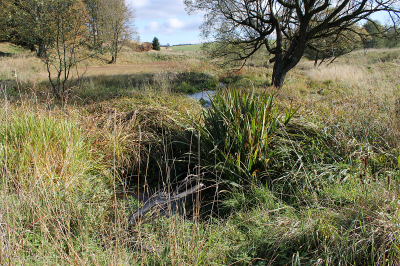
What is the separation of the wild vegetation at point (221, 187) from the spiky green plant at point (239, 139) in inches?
0.8

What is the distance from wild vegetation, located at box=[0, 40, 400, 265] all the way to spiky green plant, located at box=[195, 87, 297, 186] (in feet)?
0.07

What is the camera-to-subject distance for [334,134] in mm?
3721

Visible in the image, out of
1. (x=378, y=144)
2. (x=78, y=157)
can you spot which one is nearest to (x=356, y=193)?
(x=378, y=144)

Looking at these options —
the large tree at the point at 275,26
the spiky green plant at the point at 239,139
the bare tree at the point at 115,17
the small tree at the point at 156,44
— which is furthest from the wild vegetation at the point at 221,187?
the small tree at the point at 156,44

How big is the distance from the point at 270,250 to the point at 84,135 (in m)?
3.39

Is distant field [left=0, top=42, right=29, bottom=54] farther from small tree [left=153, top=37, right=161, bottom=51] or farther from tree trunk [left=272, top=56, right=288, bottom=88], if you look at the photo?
tree trunk [left=272, top=56, right=288, bottom=88]

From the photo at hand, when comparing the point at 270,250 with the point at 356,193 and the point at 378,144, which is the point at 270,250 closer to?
the point at 356,193

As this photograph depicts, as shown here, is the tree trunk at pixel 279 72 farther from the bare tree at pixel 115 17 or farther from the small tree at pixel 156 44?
the small tree at pixel 156 44

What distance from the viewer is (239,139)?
326 cm

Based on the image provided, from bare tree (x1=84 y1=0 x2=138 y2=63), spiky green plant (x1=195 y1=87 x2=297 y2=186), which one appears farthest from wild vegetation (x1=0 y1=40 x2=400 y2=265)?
bare tree (x1=84 y1=0 x2=138 y2=63)

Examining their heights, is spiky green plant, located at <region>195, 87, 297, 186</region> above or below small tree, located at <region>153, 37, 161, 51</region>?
below

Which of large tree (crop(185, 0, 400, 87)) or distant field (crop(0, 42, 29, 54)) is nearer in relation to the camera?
large tree (crop(185, 0, 400, 87))

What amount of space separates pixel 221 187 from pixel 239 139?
0.72 m

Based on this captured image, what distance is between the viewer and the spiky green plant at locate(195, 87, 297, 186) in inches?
125
